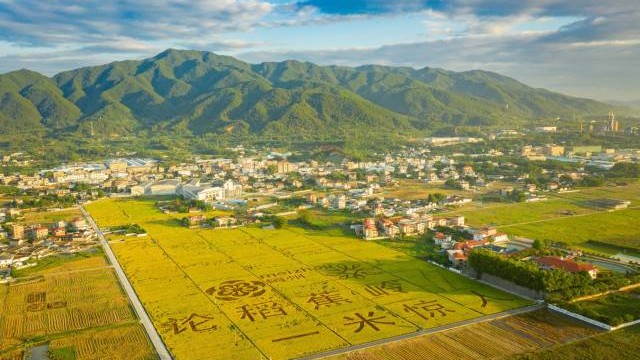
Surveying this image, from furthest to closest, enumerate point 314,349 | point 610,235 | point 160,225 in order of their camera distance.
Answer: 1. point 160,225
2. point 610,235
3. point 314,349

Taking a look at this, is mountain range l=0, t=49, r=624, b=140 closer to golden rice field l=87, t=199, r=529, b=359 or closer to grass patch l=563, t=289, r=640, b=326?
golden rice field l=87, t=199, r=529, b=359

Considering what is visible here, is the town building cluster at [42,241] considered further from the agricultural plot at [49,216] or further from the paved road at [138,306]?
the agricultural plot at [49,216]

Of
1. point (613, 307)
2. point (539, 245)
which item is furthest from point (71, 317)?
point (539, 245)

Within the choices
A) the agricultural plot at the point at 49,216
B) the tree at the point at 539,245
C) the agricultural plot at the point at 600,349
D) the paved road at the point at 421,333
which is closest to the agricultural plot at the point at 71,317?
the paved road at the point at 421,333

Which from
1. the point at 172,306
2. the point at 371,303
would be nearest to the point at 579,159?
the point at 371,303

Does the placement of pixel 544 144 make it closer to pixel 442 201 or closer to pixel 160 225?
pixel 442 201

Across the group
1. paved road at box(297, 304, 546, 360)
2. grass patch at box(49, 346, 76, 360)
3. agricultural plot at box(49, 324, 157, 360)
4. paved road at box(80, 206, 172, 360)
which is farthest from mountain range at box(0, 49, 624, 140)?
grass patch at box(49, 346, 76, 360)

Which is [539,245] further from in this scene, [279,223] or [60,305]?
[60,305]
